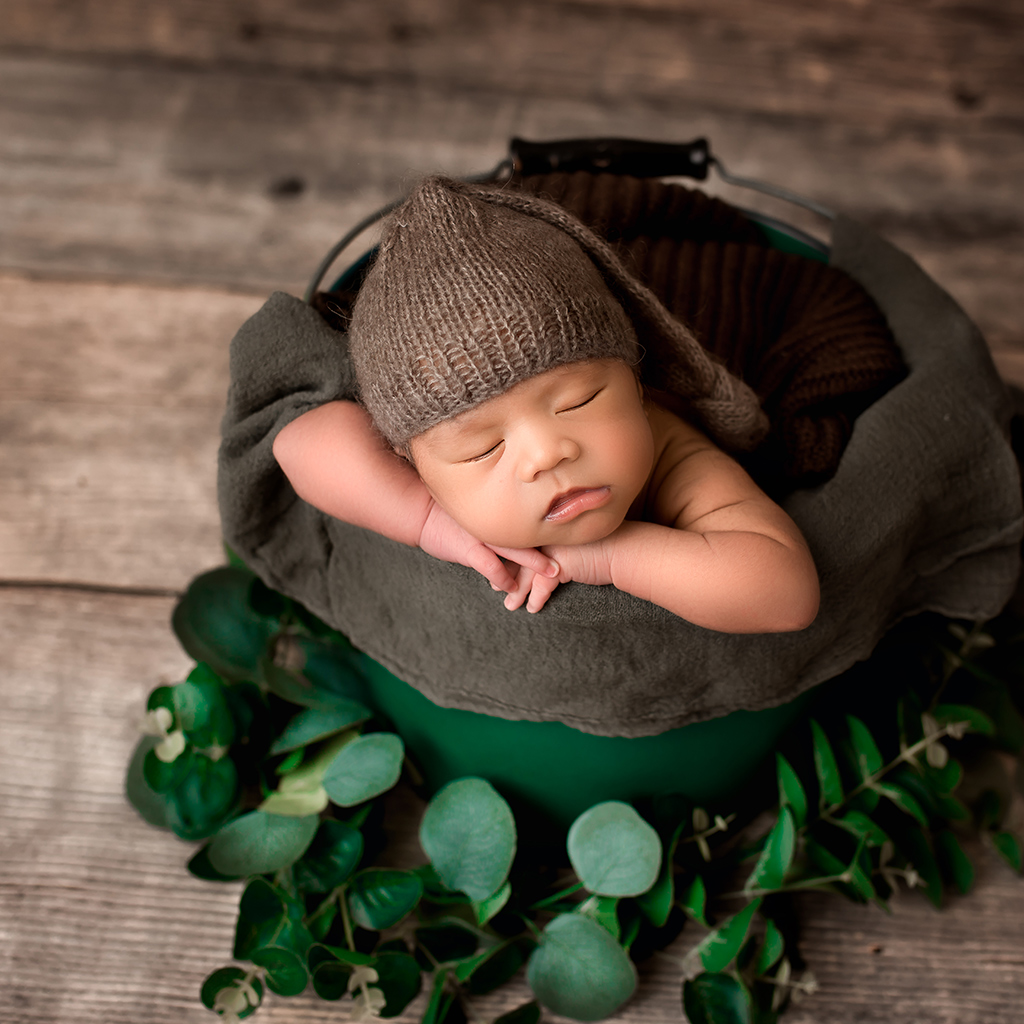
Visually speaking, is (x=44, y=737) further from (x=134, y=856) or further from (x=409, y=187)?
(x=409, y=187)

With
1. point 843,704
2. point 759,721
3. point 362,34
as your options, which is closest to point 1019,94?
point 362,34

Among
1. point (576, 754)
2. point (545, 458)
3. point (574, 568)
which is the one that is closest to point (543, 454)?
point (545, 458)

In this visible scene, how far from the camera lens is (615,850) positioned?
0.82 metres

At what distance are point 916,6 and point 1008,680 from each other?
54.0 inches

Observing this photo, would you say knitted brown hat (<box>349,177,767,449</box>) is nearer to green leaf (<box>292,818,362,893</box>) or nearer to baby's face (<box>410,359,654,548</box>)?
baby's face (<box>410,359,654,548</box>)

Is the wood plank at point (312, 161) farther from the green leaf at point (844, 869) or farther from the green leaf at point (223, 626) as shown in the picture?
the green leaf at point (844, 869)

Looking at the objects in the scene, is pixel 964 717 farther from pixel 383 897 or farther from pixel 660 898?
pixel 383 897

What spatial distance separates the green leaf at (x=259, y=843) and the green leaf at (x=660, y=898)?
31 cm

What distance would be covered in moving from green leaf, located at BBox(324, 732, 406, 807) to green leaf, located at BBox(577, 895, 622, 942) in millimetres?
206

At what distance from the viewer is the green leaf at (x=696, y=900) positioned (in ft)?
2.82

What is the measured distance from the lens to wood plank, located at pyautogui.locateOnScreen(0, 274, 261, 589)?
3.92 feet

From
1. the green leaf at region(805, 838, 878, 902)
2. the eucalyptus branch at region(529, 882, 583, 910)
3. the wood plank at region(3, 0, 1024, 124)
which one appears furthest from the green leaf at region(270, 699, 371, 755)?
the wood plank at region(3, 0, 1024, 124)

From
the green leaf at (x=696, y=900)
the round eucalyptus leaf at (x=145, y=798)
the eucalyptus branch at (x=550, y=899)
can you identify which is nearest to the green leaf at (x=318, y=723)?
the round eucalyptus leaf at (x=145, y=798)

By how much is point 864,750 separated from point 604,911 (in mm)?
286
